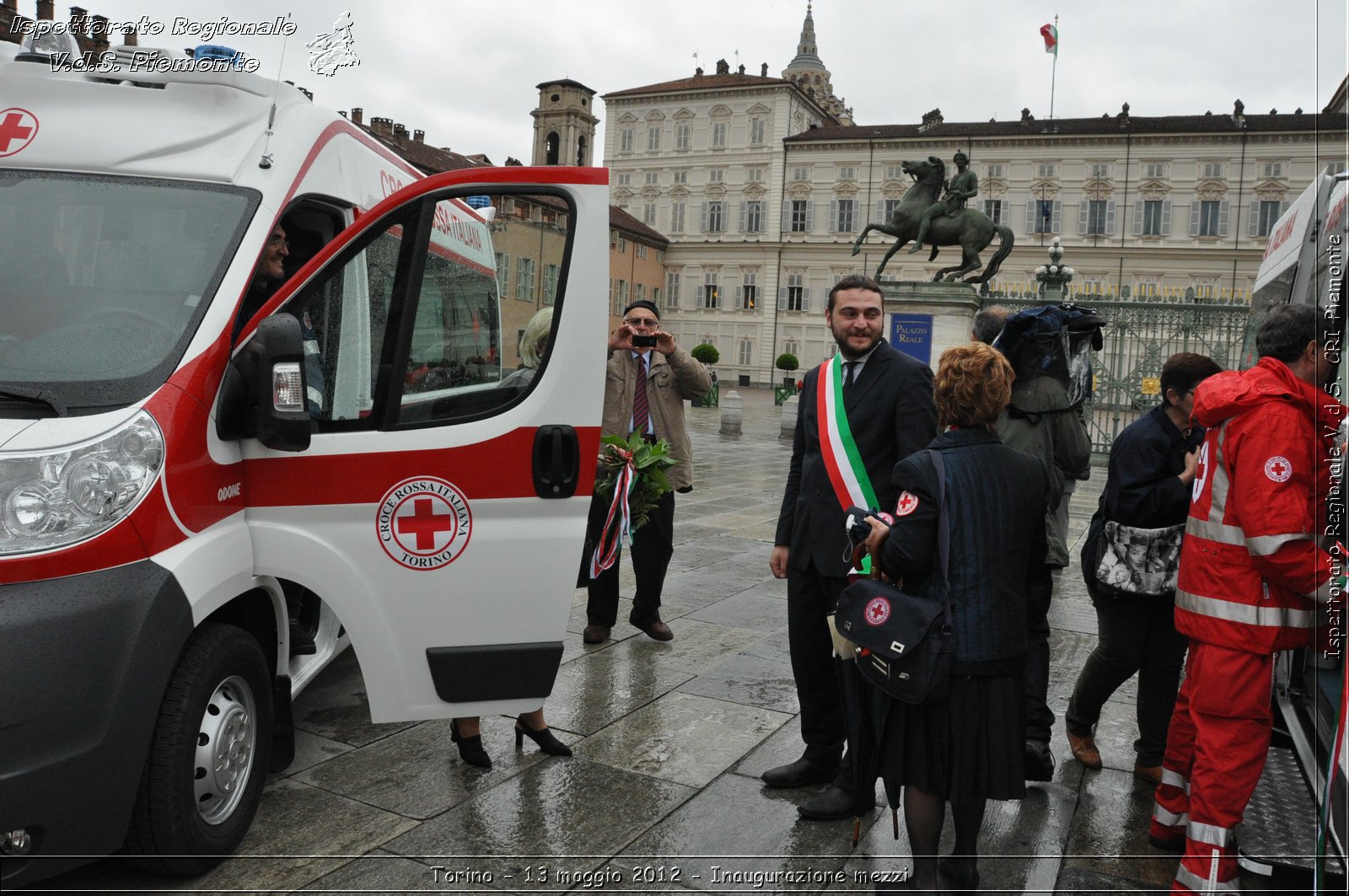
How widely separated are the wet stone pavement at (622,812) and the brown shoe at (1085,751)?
0.05 meters

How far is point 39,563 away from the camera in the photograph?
2.70 m

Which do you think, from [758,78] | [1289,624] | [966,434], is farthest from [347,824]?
[758,78]

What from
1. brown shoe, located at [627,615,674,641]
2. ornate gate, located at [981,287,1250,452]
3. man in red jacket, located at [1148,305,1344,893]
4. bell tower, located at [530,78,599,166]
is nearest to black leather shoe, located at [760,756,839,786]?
man in red jacket, located at [1148,305,1344,893]

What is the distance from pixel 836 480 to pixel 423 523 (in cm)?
152

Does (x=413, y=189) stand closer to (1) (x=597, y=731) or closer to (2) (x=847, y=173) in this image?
(1) (x=597, y=731)

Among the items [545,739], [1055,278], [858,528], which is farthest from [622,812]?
[1055,278]

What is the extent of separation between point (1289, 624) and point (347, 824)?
3.16 metres

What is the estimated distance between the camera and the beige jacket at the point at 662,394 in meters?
6.02

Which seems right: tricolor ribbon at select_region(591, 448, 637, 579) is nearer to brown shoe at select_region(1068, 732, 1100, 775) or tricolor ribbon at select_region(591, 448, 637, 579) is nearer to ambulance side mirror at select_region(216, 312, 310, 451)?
ambulance side mirror at select_region(216, 312, 310, 451)

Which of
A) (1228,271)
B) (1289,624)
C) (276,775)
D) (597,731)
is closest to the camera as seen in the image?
(1289,624)

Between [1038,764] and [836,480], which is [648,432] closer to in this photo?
[836,480]

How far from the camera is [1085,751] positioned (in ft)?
14.5

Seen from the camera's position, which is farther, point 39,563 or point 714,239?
point 714,239

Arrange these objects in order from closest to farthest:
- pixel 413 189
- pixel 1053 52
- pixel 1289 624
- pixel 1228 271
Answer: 1. pixel 1289 624
2. pixel 413 189
3. pixel 1053 52
4. pixel 1228 271
